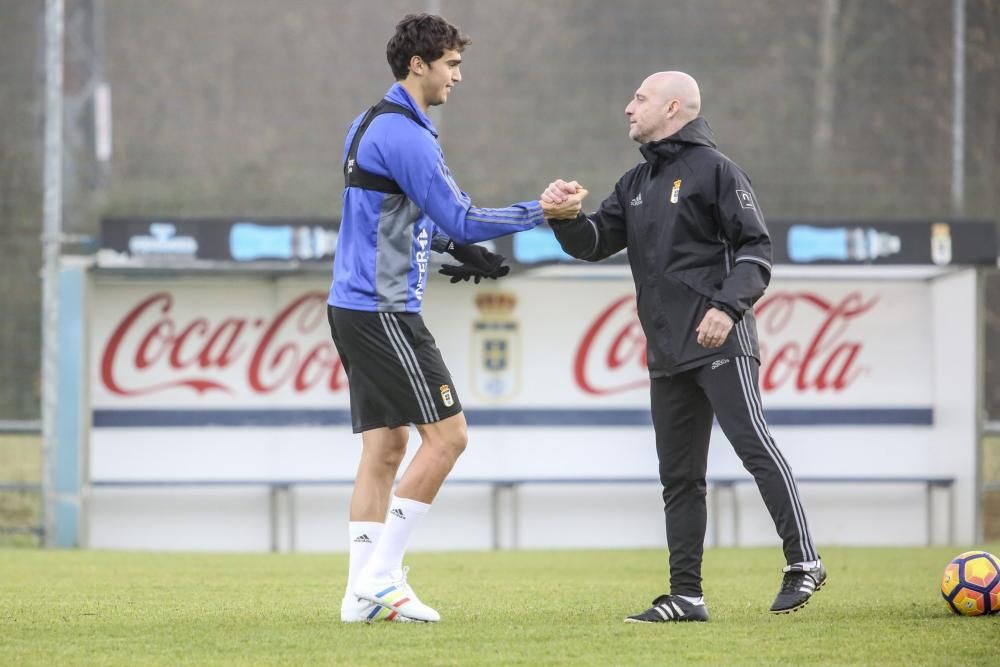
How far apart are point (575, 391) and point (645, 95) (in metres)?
6.82

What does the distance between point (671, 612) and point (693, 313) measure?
3.54 ft

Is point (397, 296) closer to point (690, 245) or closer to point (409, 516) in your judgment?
point (409, 516)

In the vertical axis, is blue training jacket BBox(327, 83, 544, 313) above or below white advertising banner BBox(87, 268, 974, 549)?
above

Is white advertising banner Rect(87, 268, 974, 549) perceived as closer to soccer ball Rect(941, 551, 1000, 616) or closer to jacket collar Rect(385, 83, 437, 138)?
soccer ball Rect(941, 551, 1000, 616)

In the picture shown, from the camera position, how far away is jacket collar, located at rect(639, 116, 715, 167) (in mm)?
5820

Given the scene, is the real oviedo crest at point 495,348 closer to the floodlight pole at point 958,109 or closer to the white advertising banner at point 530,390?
the white advertising banner at point 530,390

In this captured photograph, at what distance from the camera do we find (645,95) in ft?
19.2

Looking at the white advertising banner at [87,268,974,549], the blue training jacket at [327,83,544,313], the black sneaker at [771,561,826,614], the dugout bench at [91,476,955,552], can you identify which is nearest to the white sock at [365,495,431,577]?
the blue training jacket at [327,83,544,313]

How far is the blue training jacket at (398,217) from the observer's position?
17.6 ft

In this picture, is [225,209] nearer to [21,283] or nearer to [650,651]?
[21,283]

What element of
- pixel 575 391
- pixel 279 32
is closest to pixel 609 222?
pixel 575 391

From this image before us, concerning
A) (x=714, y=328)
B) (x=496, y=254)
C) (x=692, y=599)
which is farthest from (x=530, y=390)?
(x=714, y=328)

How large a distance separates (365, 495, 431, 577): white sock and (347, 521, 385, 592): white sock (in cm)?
7

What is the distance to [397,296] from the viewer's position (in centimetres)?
548
